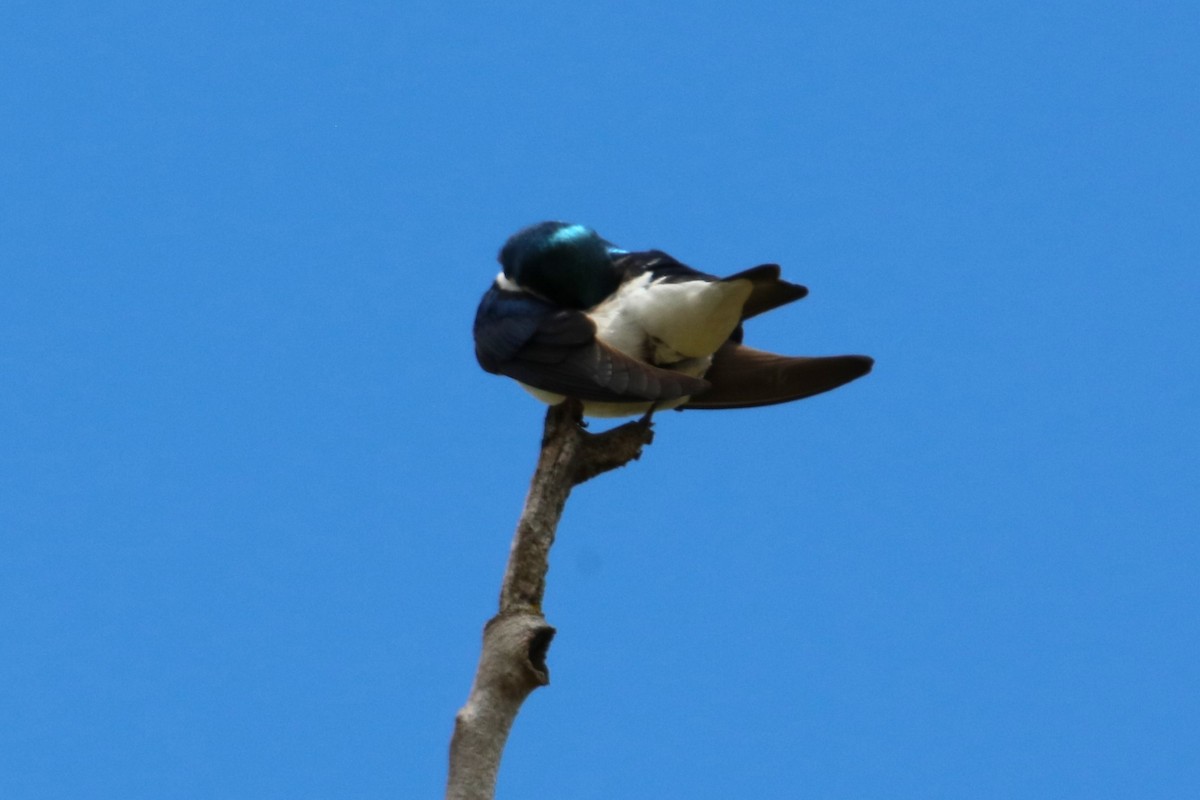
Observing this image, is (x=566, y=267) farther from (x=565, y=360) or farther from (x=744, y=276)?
(x=744, y=276)

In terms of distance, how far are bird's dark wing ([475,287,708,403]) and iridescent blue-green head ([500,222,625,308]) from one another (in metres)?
0.05

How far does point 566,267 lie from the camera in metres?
4.39

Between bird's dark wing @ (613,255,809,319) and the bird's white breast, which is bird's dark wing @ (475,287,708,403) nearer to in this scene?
the bird's white breast

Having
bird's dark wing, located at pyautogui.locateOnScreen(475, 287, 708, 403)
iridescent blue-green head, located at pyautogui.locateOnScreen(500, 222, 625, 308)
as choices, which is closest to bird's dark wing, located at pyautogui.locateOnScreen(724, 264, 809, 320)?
bird's dark wing, located at pyautogui.locateOnScreen(475, 287, 708, 403)

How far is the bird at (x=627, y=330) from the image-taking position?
416 cm

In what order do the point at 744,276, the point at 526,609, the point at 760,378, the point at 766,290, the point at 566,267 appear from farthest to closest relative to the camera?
the point at 760,378
the point at 566,267
the point at 766,290
the point at 744,276
the point at 526,609

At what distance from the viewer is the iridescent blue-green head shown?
173 inches

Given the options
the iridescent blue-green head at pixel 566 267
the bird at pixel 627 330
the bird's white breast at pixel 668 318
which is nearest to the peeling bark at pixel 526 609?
the bird at pixel 627 330

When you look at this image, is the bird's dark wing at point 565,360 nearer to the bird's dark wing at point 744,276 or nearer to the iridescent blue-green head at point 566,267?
the iridescent blue-green head at point 566,267

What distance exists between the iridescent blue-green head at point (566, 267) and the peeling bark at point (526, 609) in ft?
1.02

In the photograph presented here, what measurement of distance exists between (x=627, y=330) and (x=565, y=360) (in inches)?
8.0

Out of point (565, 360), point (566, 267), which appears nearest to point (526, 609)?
point (565, 360)

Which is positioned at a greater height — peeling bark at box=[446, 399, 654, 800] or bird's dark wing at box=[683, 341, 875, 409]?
bird's dark wing at box=[683, 341, 875, 409]

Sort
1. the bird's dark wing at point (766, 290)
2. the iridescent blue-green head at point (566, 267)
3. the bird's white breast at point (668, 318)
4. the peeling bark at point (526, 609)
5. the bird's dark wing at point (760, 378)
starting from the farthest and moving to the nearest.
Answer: the bird's dark wing at point (760, 378)
the iridescent blue-green head at point (566, 267)
the bird's white breast at point (668, 318)
the bird's dark wing at point (766, 290)
the peeling bark at point (526, 609)
